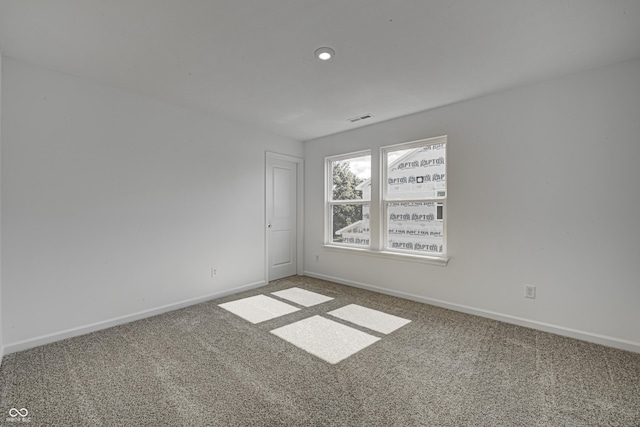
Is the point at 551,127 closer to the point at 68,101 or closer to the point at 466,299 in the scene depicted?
the point at 466,299

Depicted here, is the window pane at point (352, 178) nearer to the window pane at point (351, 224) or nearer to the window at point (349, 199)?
the window at point (349, 199)

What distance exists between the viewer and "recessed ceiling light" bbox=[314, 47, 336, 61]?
218 cm

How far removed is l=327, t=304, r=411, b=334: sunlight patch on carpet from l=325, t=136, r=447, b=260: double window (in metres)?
0.92

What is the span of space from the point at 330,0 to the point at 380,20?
1.23ft

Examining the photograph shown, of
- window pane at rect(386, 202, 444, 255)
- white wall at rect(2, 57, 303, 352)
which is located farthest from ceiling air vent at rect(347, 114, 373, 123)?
white wall at rect(2, 57, 303, 352)

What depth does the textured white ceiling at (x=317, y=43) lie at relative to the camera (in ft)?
5.76

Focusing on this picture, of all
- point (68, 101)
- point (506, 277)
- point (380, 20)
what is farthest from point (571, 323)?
point (68, 101)

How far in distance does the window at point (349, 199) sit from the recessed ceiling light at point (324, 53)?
208cm

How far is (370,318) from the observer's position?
121 inches

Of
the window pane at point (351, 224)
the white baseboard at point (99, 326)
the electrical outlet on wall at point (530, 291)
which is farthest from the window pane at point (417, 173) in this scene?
the white baseboard at point (99, 326)

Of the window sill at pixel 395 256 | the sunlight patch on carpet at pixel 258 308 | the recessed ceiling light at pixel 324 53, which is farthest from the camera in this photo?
the window sill at pixel 395 256

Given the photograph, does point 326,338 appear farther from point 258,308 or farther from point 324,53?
point 324,53

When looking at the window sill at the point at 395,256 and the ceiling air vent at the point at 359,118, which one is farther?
the ceiling air vent at the point at 359,118

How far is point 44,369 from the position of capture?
2.07m
